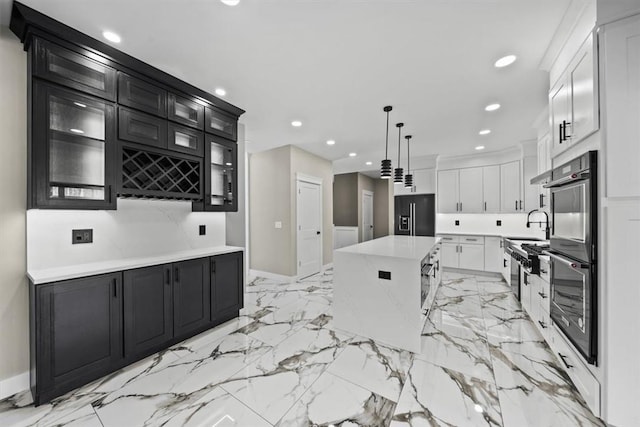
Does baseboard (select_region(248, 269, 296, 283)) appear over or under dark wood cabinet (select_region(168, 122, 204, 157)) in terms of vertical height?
under

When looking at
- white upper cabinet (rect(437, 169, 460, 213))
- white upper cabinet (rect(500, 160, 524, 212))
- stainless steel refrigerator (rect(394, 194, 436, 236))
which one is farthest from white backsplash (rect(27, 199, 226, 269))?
white upper cabinet (rect(500, 160, 524, 212))

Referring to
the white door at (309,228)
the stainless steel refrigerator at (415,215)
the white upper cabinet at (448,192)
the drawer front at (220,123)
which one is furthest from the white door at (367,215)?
the drawer front at (220,123)

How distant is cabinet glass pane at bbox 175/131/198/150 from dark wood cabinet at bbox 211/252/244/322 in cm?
123

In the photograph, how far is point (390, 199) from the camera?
27.3 ft

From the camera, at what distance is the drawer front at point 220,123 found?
2.87 m

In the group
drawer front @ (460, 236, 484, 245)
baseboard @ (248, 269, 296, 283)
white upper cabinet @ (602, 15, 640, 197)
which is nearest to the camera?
white upper cabinet @ (602, 15, 640, 197)

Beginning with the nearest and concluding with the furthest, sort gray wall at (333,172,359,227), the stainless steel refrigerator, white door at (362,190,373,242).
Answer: the stainless steel refrigerator, gray wall at (333,172,359,227), white door at (362,190,373,242)

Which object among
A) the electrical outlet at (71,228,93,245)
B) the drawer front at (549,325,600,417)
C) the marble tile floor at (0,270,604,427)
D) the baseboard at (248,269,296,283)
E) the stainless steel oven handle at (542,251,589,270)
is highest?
the electrical outlet at (71,228,93,245)

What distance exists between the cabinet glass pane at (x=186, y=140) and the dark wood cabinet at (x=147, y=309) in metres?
1.25

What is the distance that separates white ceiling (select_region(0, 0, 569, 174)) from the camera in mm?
1703

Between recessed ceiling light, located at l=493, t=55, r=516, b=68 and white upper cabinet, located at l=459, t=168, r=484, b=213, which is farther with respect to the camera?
white upper cabinet, located at l=459, t=168, r=484, b=213

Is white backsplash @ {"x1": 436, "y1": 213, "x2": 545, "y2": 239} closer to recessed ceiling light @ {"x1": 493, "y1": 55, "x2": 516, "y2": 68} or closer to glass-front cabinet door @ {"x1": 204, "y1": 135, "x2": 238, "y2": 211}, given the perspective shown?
recessed ceiling light @ {"x1": 493, "y1": 55, "x2": 516, "y2": 68}

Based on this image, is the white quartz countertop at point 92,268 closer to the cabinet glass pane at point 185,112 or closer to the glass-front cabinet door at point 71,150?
the glass-front cabinet door at point 71,150

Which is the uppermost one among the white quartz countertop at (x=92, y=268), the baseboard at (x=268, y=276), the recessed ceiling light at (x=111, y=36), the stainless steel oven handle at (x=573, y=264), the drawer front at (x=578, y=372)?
the recessed ceiling light at (x=111, y=36)
